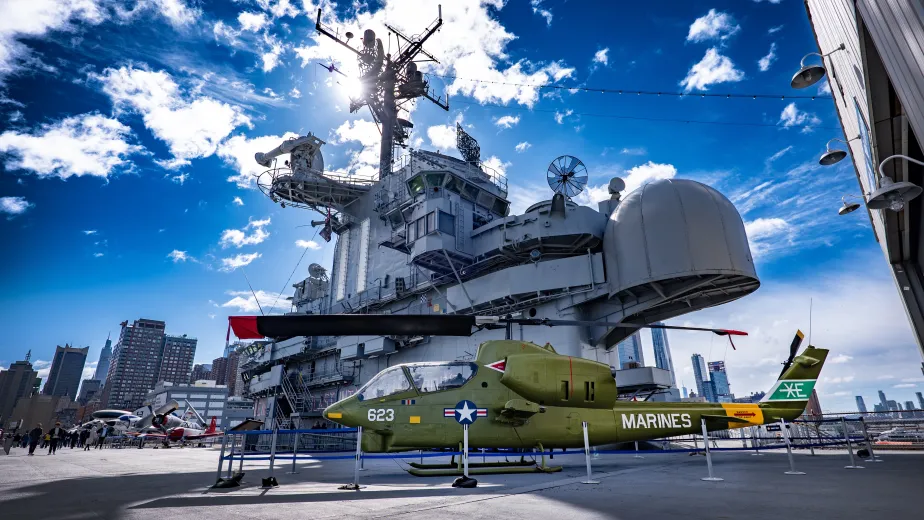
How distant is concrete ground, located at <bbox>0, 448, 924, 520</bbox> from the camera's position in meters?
4.93

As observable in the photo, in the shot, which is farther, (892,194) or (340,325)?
(340,325)

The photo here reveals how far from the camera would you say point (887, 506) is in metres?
5.02

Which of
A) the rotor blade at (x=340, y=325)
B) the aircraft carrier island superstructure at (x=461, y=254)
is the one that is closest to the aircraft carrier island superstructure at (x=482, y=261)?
the aircraft carrier island superstructure at (x=461, y=254)

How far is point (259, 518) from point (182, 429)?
32.3 m

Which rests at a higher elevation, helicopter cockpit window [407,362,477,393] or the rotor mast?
the rotor mast

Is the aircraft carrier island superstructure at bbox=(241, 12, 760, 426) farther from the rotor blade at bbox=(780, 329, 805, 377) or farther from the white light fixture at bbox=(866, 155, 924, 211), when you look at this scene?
the white light fixture at bbox=(866, 155, 924, 211)

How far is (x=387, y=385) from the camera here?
10039mm

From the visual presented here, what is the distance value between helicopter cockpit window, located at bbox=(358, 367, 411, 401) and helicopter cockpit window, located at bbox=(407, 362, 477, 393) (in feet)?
0.78

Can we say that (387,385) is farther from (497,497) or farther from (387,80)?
(387,80)

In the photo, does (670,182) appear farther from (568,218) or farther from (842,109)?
(842,109)

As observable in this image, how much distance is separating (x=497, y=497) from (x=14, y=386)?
104 meters

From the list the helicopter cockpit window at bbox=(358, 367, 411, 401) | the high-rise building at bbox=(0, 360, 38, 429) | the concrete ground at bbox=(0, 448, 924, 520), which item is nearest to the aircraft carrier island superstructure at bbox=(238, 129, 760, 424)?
the helicopter cockpit window at bbox=(358, 367, 411, 401)

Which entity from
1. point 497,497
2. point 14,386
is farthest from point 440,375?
point 14,386

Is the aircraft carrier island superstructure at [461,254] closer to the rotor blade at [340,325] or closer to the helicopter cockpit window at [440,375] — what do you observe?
the helicopter cockpit window at [440,375]
